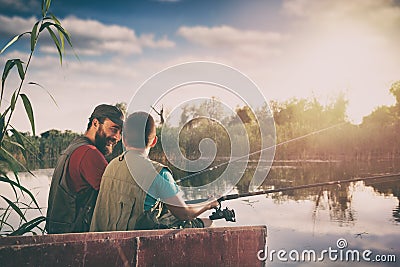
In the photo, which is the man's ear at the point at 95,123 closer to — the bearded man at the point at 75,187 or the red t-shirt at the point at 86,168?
the bearded man at the point at 75,187

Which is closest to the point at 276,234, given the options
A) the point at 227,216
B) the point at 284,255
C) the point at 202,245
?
the point at 284,255

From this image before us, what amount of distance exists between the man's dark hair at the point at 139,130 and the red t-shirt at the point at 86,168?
0.25 metres

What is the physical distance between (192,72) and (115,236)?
117 cm

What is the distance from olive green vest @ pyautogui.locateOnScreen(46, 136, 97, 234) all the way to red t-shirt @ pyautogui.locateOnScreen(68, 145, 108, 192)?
1.2 inches

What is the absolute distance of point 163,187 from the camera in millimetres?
2322

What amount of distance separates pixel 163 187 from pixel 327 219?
13.3ft

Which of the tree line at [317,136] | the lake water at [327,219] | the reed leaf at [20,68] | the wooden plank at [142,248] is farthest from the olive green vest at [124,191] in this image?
the tree line at [317,136]

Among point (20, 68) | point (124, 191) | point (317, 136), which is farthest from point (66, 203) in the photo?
point (317, 136)

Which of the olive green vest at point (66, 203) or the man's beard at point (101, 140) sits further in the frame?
the man's beard at point (101, 140)

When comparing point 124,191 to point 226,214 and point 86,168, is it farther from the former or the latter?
point 226,214

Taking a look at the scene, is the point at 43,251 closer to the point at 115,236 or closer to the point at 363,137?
the point at 115,236

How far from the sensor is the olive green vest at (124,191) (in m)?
2.31

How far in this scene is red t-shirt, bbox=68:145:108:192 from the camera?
98.7 inches

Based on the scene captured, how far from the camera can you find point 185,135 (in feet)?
12.6
